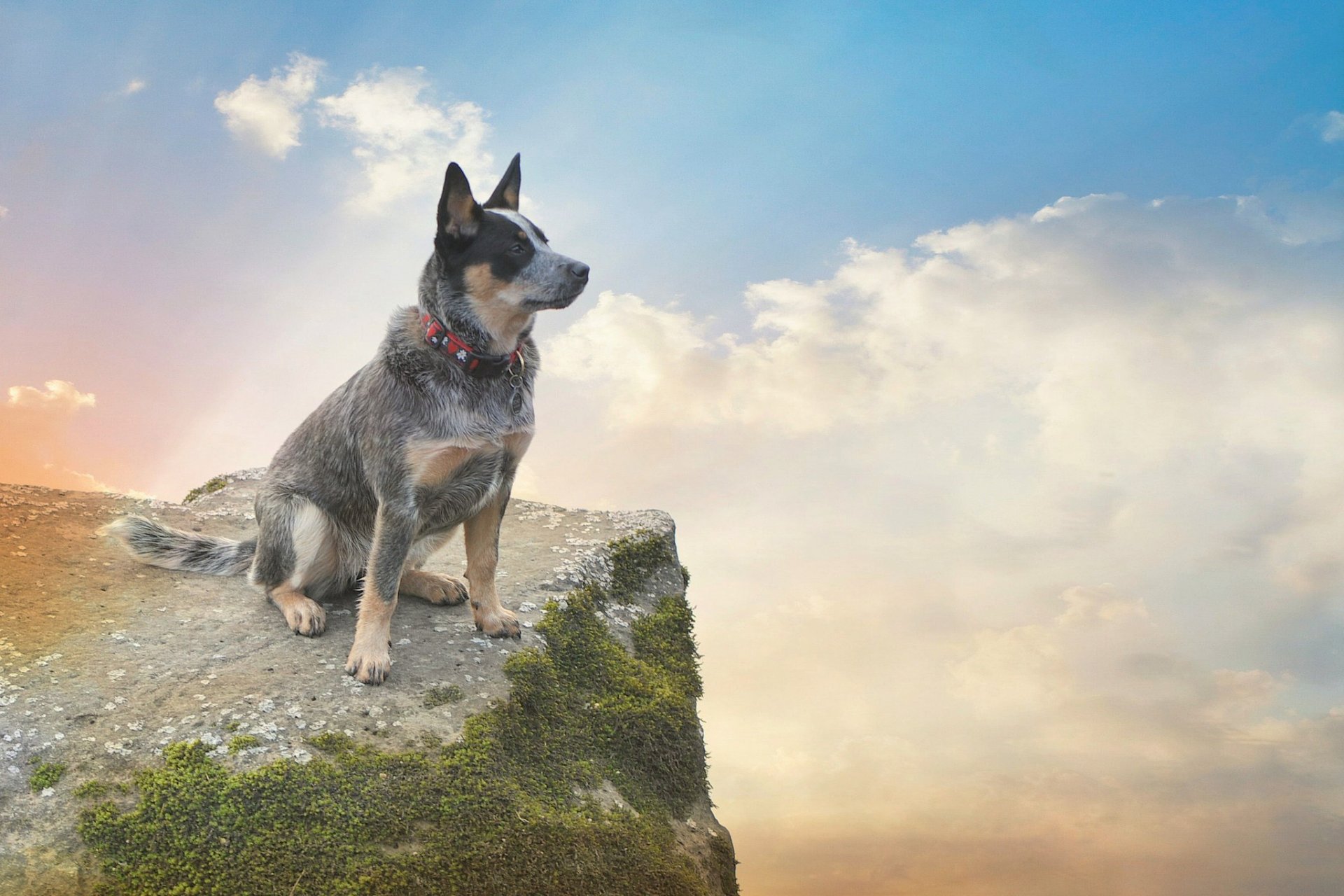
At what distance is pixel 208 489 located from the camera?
37.2 ft

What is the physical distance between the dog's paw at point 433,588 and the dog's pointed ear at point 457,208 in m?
2.70

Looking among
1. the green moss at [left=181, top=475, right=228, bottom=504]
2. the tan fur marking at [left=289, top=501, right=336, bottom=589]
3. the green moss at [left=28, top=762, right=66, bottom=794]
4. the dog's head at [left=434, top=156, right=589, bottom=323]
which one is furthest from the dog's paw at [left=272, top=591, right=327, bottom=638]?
the green moss at [left=181, top=475, right=228, bottom=504]

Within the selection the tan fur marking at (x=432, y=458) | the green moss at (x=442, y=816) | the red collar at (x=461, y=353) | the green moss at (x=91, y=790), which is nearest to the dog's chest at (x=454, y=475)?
the tan fur marking at (x=432, y=458)

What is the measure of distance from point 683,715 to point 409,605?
7.45 ft

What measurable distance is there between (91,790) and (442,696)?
1.91 meters

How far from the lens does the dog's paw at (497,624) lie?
6.68 meters

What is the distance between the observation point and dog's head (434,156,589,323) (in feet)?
19.1

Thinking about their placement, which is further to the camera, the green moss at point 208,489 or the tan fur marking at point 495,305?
the green moss at point 208,489

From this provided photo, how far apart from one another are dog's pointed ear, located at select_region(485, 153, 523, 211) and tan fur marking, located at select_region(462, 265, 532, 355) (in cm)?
86

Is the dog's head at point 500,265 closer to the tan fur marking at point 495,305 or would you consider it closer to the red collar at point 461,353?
the tan fur marking at point 495,305

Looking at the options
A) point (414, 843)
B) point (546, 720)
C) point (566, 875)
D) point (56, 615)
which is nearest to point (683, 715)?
point (546, 720)

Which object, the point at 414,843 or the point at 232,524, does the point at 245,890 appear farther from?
the point at 232,524

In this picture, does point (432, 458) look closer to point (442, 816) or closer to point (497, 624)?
point (497, 624)

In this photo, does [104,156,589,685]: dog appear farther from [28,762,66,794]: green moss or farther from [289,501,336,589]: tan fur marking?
[28,762,66,794]: green moss
